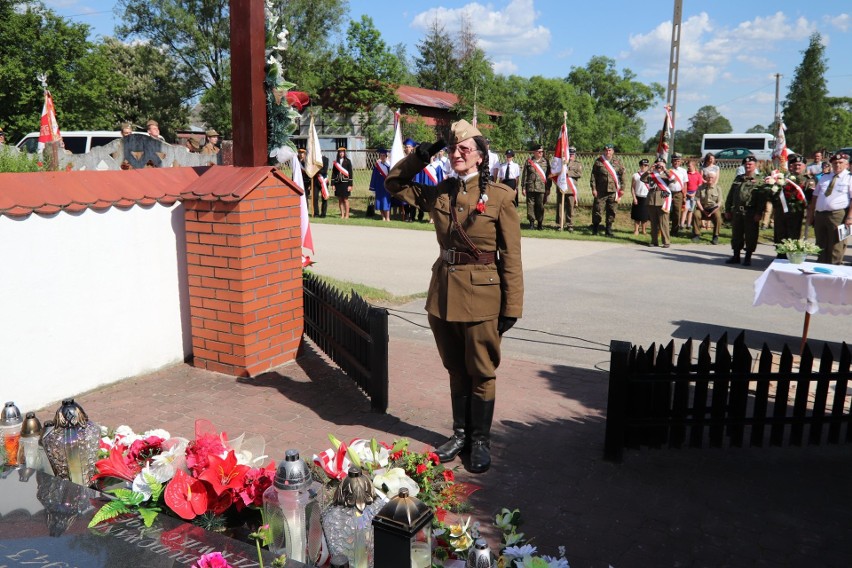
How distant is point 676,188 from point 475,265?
13.0m

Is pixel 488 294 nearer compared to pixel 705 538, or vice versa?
pixel 705 538

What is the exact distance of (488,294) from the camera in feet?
13.6

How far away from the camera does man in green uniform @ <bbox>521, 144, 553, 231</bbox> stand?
57.2 feet

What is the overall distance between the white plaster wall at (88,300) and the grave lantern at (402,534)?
3.70 meters

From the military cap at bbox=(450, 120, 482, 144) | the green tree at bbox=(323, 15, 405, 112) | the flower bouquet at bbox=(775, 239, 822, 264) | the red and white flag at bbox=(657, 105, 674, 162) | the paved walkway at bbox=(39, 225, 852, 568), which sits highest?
the green tree at bbox=(323, 15, 405, 112)

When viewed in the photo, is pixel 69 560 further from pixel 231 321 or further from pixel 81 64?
pixel 81 64

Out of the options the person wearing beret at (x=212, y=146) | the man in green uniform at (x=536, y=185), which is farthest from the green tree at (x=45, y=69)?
the man in green uniform at (x=536, y=185)

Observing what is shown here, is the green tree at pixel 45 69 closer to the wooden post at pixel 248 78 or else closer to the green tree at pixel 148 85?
the green tree at pixel 148 85

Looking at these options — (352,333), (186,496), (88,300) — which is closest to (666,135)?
(352,333)

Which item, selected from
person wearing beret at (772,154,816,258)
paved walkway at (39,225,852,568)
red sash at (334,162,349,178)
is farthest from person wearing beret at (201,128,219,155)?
person wearing beret at (772,154,816,258)

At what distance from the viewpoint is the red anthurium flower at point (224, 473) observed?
279cm

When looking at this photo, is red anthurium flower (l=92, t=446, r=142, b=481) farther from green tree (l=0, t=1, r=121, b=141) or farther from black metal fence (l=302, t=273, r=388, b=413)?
green tree (l=0, t=1, r=121, b=141)

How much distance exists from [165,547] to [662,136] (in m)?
18.3

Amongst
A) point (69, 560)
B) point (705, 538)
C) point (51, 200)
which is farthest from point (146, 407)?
point (705, 538)
